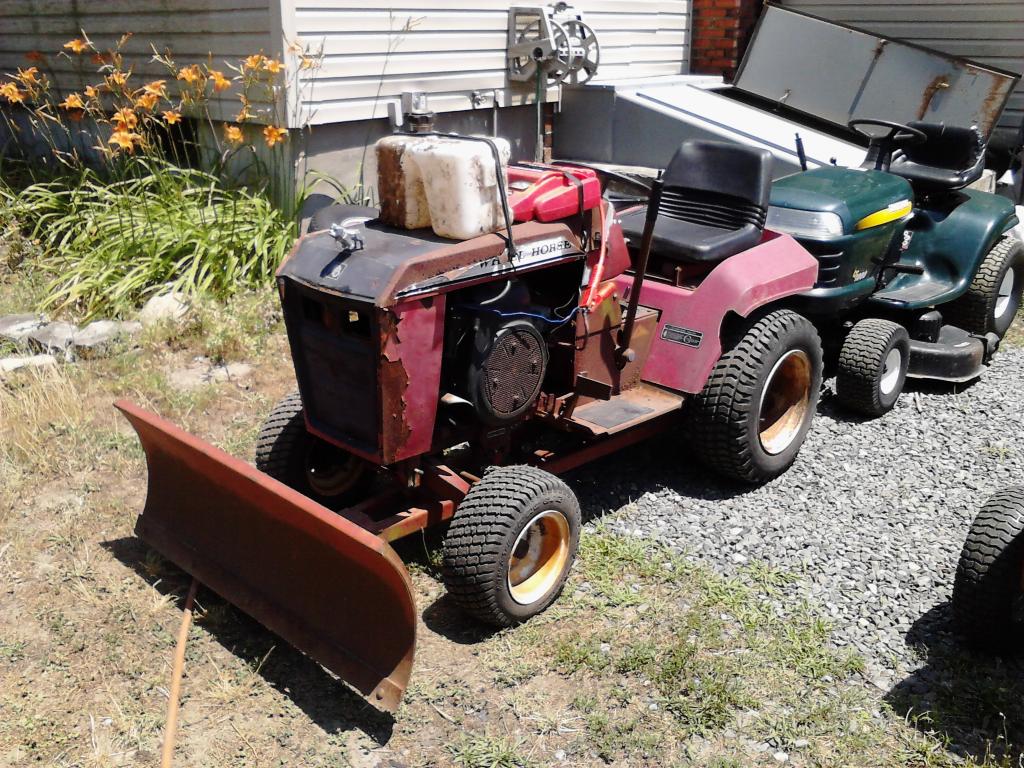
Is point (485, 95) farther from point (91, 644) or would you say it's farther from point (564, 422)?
point (91, 644)

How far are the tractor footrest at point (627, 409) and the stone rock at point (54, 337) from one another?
9.54 feet

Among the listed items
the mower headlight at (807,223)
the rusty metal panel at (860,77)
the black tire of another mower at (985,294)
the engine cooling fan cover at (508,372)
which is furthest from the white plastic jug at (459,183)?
the rusty metal panel at (860,77)

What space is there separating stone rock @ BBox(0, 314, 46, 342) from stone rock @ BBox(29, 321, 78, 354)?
0.06m

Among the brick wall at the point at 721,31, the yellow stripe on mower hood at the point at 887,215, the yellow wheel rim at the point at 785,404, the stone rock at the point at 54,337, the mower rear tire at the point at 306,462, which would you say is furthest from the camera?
the brick wall at the point at 721,31

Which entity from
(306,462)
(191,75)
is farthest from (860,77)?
(306,462)

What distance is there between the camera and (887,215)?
491 centimetres

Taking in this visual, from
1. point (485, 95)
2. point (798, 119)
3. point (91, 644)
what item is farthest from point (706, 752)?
point (798, 119)

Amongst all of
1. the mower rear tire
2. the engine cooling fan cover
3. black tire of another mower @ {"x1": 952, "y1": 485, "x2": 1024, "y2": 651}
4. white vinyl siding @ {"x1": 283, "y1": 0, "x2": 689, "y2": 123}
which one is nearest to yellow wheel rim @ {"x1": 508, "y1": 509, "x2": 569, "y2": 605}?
the engine cooling fan cover

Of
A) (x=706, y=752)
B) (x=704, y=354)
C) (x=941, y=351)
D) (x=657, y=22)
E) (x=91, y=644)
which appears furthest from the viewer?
(x=657, y=22)

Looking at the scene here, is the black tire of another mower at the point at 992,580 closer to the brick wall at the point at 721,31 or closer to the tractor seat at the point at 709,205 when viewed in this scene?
the tractor seat at the point at 709,205

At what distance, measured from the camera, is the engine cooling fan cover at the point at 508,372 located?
3199 millimetres

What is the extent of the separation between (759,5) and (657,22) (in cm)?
119

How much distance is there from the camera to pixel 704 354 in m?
3.93

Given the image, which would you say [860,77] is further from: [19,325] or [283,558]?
[283,558]
